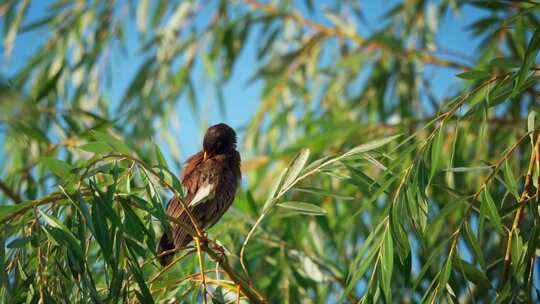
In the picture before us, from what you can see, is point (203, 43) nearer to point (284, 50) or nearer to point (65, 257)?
point (284, 50)

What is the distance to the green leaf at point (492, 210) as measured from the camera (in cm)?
242

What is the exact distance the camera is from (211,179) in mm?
3625

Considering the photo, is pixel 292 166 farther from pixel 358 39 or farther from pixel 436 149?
pixel 358 39

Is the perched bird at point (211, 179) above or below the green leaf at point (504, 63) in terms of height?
below

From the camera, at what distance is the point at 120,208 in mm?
2475

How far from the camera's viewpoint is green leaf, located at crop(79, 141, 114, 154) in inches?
96.3

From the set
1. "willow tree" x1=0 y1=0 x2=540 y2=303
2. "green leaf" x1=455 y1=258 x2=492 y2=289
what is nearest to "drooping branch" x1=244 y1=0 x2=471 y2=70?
"willow tree" x1=0 y1=0 x2=540 y2=303

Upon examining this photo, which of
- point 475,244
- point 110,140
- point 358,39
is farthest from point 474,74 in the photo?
point 358,39

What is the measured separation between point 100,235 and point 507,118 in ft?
12.9

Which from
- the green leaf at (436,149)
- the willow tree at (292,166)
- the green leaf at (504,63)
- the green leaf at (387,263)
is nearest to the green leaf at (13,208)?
the willow tree at (292,166)

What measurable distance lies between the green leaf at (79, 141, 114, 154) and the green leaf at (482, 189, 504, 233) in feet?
3.70

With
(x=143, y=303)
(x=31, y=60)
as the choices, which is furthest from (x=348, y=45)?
(x=143, y=303)

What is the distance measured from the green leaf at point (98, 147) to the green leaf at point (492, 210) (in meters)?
1.13

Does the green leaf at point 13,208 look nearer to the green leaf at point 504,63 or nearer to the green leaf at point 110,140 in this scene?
the green leaf at point 110,140
